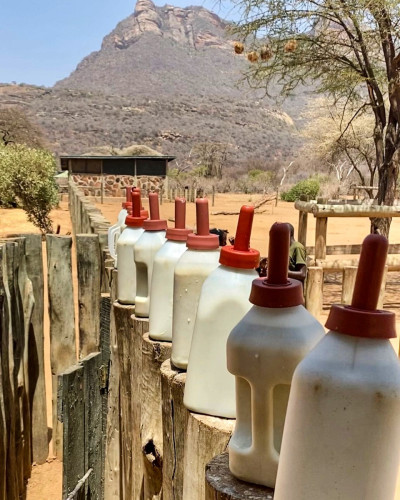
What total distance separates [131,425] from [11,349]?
1.42m

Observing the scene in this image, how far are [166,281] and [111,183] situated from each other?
2678cm

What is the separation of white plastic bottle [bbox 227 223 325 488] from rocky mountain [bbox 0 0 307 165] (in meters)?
30.0

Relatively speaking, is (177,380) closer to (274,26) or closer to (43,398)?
(43,398)

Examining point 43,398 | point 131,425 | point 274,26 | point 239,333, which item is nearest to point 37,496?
point 43,398

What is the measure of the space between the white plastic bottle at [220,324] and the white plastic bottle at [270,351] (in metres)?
0.23

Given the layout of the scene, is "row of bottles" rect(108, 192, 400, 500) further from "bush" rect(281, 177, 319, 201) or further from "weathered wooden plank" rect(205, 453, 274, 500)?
"bush" rect(281, 177, 319, 201)

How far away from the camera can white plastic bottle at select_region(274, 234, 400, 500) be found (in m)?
0.75

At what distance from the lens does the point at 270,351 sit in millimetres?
963

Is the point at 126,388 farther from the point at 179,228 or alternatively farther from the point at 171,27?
the point at 171,27

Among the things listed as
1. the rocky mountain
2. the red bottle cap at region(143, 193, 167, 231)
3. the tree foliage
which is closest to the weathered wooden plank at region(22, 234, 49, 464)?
the red bottle cap at region(143, 193, 167, 231)

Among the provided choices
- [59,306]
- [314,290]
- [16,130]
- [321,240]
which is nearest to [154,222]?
[59,306]

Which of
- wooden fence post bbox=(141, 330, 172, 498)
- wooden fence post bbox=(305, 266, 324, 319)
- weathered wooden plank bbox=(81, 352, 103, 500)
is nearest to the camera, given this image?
wooden fence post bbox=(141, 330, 172, 498)

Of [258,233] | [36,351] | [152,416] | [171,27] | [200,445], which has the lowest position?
[258,233]

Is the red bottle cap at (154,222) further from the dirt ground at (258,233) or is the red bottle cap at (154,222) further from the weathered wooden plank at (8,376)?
the dirt ground at (258,233)
